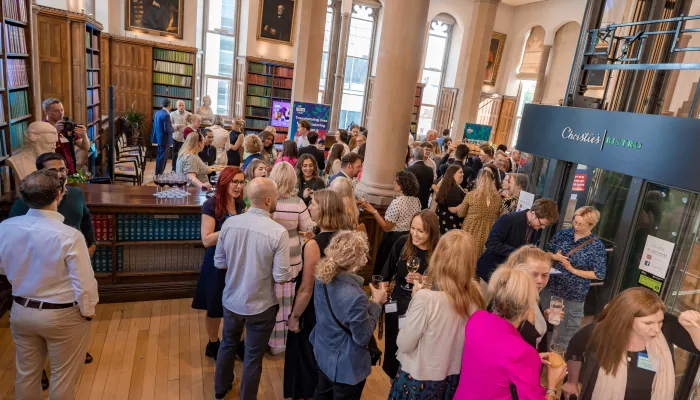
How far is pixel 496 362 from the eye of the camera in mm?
1730

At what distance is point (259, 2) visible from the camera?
12.4m

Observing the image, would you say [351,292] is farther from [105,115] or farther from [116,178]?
[105,115]

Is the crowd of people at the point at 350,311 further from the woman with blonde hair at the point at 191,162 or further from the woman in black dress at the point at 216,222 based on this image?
→ the woman with blonde hair at the point at 191,162

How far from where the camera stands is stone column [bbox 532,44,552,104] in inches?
634

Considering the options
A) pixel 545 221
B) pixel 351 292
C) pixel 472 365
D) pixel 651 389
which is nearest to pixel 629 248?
pixel 545 221

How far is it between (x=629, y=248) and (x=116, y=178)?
23.5 ft

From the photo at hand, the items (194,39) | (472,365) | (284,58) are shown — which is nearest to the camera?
(472,365)

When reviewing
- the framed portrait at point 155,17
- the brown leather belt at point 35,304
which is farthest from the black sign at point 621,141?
the framed portrait at point 155,17

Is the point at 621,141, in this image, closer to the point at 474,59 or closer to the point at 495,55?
the point at 474,59

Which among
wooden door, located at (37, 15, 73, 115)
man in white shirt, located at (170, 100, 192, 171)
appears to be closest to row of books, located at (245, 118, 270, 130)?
man in white shirt, located at (170, 100, 192, 171)

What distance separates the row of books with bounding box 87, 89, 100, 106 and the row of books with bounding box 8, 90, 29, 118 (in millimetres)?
3394

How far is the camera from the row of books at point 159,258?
4090mm

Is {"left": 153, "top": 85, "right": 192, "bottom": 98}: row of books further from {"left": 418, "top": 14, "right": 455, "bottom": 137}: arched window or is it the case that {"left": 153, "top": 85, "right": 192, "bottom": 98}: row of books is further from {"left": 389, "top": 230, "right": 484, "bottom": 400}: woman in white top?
{"left": 389, "top": 230, "right": 484, "bottom": 400}: woman in white top

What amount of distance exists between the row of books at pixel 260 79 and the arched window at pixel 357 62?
3562 millimetres
